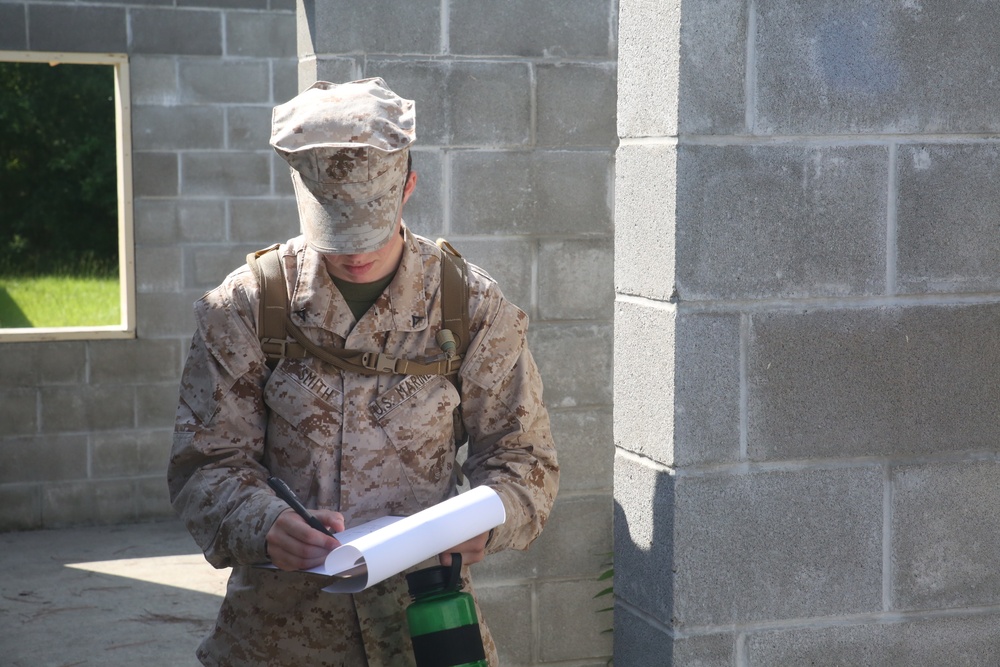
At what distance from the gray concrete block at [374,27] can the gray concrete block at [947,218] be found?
1896 millimetres

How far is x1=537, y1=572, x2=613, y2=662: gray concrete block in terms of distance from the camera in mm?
4301

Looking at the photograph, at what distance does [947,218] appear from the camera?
2.53 meters

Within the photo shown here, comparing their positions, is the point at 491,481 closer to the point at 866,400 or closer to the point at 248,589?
the point at 248,589

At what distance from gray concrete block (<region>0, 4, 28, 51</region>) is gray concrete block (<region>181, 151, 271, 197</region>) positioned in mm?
1062

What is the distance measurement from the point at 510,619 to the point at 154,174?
4.09 m

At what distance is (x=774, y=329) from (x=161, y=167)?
552cm

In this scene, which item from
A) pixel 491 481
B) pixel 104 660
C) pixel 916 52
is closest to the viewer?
pixel 491 481

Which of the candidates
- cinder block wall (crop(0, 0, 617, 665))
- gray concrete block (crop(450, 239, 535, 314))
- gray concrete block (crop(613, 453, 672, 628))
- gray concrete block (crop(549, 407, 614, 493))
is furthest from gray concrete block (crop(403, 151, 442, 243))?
gray concrete block (crop(613, 453, 672, 628))

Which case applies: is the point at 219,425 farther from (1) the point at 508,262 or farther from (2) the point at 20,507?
(2) the point at 20,507

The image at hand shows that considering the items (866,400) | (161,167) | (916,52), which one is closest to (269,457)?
(866,400)

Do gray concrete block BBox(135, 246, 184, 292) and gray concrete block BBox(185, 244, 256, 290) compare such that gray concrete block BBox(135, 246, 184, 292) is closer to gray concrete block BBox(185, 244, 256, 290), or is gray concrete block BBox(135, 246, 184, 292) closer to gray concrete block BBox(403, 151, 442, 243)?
gray concrete block BBox(185, 244, 256, 290)

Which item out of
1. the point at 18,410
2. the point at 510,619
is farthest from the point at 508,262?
the point at 18,410

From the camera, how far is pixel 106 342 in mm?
7312

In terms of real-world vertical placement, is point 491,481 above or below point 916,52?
below
